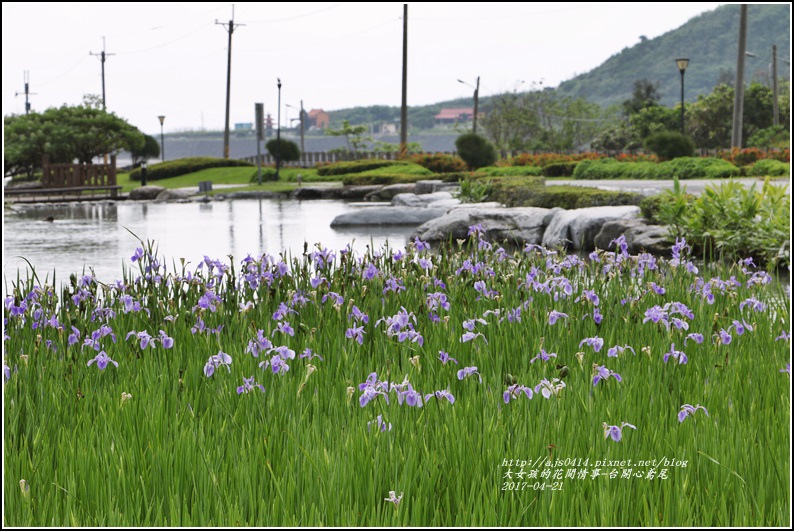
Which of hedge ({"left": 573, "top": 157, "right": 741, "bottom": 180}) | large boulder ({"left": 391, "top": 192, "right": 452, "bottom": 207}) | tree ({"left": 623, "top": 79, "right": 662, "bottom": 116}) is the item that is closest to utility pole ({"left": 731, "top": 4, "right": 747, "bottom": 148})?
hedge ({"left": 573, "top": 157, "right": 741, "bottom": 180})

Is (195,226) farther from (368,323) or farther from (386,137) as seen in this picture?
(386,137)

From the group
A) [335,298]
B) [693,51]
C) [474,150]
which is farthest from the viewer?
[693,51]

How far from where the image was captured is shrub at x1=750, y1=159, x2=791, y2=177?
26219mm

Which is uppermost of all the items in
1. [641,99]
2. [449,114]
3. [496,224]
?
[449,114]

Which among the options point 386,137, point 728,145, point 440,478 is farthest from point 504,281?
point 386,137

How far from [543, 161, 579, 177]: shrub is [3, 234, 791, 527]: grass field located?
2953 centimetres

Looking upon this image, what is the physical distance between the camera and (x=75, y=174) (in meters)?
33.0

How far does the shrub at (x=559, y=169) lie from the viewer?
33625 mm

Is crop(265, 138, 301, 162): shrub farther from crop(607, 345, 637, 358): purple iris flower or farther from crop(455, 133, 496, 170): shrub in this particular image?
crop(607, 345, 637, 358): purple iris flower

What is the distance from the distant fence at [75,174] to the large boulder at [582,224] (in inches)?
962

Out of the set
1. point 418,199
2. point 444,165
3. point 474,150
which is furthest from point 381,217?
point 444,165

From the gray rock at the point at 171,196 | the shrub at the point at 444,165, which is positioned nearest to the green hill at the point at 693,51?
the shrub at the point at 444,165

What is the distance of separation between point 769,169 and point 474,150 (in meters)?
12.8

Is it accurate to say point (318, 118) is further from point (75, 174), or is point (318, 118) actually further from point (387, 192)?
point (387, 192)
